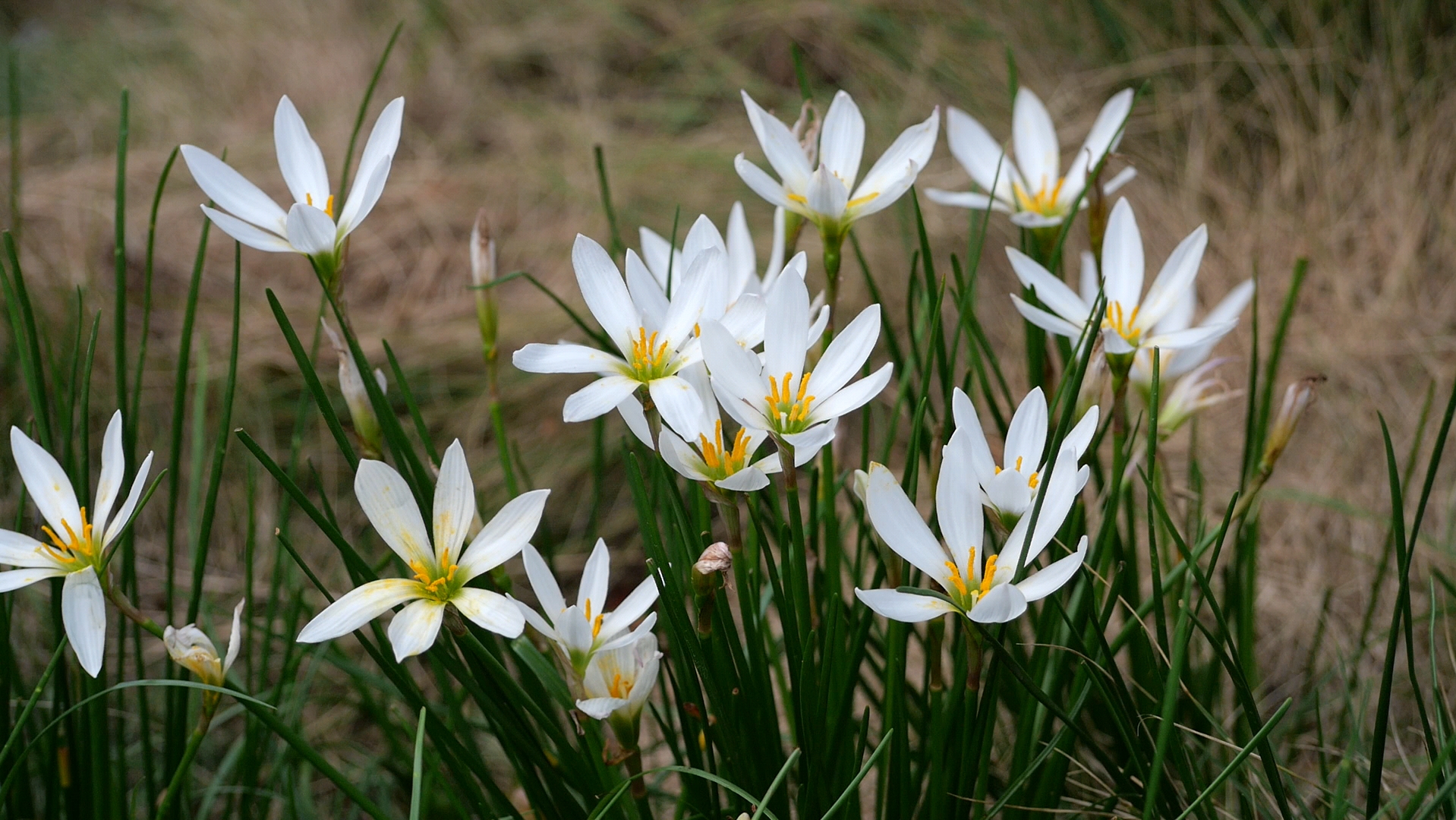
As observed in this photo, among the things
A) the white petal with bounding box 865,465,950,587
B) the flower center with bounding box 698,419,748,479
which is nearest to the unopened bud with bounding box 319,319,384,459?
the flower center with bounding box 698,419,748,479

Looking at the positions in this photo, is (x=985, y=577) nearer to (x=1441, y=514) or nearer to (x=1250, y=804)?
(x=1250, y=804)

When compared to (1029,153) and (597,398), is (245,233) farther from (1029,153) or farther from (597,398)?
(1029,153)

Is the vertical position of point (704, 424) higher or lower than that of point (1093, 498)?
higher

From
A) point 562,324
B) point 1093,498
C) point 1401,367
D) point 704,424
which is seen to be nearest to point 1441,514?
point 1401,367

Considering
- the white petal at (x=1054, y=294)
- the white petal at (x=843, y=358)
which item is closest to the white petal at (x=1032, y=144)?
the white petal at (x=1054, y=294)

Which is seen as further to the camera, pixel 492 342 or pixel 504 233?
pixel 504 233

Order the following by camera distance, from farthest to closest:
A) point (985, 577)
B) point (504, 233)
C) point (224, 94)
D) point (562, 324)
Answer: point (224, 94) < point (504, 233) < point (562, 324) < point (985, 577)
